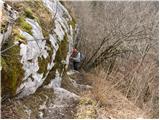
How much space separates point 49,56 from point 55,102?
1.03 metres

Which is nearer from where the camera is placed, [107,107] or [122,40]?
[107,107]

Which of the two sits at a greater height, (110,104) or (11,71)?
(11,71)

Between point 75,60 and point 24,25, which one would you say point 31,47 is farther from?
point 75,60

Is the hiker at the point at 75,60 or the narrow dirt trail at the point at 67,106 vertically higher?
the hiker at the point at 75,60

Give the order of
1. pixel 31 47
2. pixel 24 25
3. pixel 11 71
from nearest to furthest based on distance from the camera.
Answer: pixel 11 71, pixel 31 47, pixel 24 25

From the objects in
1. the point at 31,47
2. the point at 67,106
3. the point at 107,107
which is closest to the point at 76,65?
the point at 107,107

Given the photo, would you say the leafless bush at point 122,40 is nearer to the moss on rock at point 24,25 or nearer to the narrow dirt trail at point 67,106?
the narrow dirt trail at point 67,106

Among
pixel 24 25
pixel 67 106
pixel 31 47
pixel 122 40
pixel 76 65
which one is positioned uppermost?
pixel 24 25

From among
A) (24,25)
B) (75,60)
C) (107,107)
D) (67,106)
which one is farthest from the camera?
(75,60)

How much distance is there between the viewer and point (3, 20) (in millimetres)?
6367

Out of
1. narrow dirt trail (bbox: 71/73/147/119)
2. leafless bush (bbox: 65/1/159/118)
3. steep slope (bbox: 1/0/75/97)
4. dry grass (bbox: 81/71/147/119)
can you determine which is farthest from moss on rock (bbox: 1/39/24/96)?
leafless bush (bbox: 65/1/159/118)

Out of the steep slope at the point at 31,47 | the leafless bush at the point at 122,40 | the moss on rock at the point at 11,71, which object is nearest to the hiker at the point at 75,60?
the leafless bush at the point at 122,40

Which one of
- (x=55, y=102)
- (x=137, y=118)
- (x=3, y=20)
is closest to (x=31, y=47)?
(x=3, y=20)

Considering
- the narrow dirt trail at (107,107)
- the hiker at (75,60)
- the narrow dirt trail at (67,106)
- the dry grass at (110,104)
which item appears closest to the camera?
the narrow dirt trail at (67,106)
